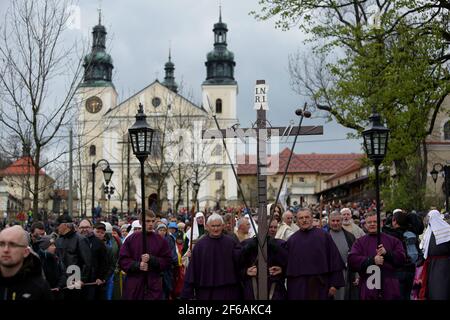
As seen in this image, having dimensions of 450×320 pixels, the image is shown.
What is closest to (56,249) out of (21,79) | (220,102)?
(21,79)

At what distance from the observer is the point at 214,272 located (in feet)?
26.1

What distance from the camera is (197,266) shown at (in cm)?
805

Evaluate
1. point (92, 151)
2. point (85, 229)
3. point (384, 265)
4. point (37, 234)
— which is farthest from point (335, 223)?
point (92, 151)

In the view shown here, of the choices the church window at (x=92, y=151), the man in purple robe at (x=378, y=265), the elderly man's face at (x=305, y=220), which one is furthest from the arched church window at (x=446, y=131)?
the elderly man's face at (x=305, y=220)

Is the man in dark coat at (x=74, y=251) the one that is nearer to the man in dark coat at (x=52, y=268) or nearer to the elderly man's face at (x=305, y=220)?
the man in dark coat at (x=52, y=268)

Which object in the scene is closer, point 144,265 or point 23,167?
point 144,265

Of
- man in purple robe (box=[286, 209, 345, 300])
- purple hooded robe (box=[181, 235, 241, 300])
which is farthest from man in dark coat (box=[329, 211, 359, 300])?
purple hooded robe (box=[181, 235, 241, 300])

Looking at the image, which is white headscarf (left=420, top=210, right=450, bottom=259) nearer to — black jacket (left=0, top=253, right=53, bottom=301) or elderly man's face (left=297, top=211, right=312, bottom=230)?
elderly man's face (left=297, top=211, right=312, bottom=230)

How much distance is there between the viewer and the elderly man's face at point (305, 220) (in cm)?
835

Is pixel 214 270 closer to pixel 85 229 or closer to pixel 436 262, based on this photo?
pixel 436 262

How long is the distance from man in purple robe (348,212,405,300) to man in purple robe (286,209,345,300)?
20.2 inches

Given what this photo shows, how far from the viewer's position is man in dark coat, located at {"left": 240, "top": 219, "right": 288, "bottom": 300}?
801cm
